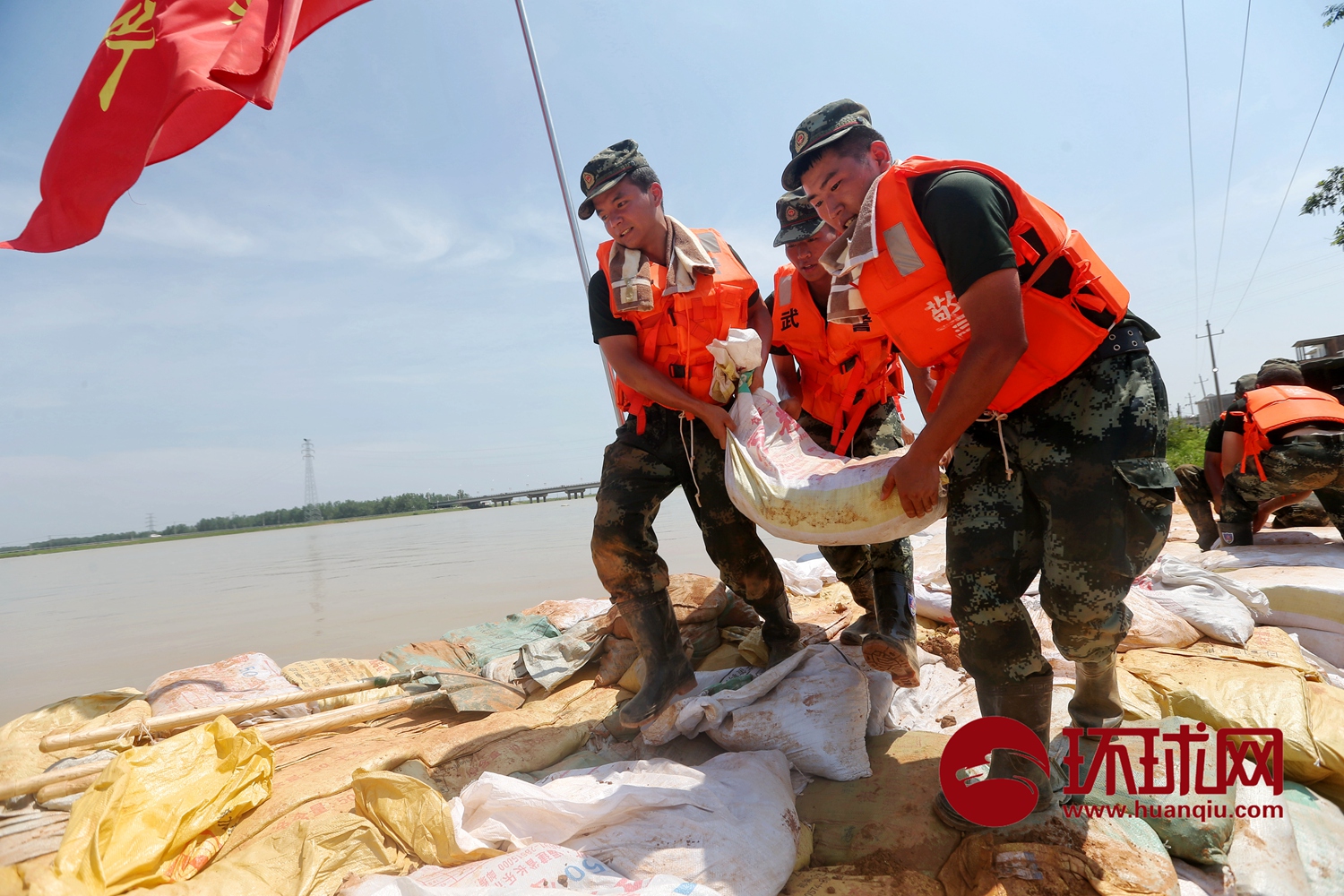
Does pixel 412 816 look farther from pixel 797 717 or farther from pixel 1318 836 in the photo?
pixel 1318 836

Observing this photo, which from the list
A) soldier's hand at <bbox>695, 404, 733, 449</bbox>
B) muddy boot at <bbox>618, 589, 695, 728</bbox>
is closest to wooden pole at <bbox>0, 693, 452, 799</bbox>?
muddy boot at <bbox>618, 589, 695, 728</bbox>

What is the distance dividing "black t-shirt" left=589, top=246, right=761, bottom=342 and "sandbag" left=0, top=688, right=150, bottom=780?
274 cm

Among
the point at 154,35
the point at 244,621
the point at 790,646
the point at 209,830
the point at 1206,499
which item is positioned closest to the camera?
the point at 209,830

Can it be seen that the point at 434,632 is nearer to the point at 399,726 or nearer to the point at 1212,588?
the point at 399,726

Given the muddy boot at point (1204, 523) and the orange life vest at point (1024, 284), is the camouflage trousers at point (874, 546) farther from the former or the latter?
the muddy boot at point (1204, 523)

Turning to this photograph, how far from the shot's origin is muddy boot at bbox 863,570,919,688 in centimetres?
219

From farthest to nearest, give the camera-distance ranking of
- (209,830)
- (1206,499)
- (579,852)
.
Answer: (1206,499) < (209,830) < (579,852)

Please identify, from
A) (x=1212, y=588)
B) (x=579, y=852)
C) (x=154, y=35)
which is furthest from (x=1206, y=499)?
(x=154, y=35)

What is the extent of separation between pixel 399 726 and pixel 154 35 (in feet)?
12.2

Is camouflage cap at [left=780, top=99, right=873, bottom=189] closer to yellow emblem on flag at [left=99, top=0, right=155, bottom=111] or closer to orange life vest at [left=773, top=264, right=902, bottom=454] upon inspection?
orange life vest at [left=773, top=264, right=902, bottom=454]

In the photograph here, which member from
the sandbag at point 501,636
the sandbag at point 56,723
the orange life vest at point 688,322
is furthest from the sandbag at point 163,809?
the orange life vest at point 688,322

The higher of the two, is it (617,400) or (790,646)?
(617,400)

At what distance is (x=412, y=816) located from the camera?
1.91 meters

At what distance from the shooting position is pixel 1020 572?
6.18 ft
